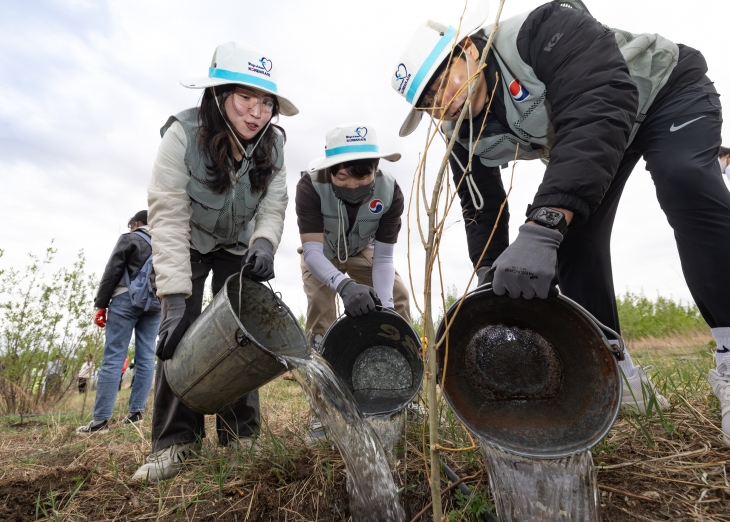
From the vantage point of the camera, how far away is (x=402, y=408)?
→ 2.15 meters

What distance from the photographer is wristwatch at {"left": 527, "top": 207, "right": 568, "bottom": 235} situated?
1.33 meters

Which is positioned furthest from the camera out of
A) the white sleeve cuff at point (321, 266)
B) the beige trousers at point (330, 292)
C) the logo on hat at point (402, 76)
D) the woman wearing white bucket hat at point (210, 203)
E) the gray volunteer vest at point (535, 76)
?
the beige trousers at point (330, 292)

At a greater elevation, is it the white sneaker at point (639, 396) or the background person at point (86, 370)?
the white sneaker at point (639, 396)

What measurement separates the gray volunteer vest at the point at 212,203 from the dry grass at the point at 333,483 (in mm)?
1103

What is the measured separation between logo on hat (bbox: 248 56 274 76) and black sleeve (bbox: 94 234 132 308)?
244 centimetres

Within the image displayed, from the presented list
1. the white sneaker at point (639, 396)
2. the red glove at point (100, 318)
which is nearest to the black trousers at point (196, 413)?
the white sneaker at point (639, 396)

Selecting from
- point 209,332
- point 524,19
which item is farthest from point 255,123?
point 524,19

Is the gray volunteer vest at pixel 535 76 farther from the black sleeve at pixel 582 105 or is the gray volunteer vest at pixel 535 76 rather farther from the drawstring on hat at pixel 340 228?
the drawstring on hat at pixel 340 228

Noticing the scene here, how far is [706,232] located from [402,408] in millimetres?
1447

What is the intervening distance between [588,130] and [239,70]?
5.59 ft

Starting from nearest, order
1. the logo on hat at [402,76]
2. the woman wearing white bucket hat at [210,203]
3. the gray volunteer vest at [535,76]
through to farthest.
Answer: the gray volunteer vest at [535,76] < the logo on hat at [402,76] < the woman wearing white bucket hat at [210,203]

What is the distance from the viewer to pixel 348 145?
3045mm

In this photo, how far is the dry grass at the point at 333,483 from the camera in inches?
56.9

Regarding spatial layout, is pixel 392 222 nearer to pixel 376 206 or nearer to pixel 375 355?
pixel 376 206
